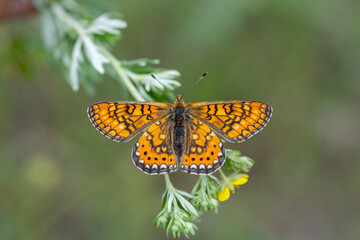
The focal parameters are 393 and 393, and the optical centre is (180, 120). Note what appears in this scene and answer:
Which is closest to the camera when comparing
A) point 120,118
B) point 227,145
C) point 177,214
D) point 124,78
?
point 177,214

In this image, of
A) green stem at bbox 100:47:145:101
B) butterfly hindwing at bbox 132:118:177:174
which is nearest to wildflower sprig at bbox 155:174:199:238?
butterfly hindwing at bbox 132:118:177:174

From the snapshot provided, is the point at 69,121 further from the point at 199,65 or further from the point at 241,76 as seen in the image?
the point at 241,76

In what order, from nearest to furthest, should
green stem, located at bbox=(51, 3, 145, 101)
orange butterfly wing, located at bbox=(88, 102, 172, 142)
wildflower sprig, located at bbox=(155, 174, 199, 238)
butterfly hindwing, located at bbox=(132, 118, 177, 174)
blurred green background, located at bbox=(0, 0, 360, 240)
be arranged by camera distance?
wildflower sprig, located at bbox=(155, 174, 199, 238)
butterfly hindwing, located at bbox=(132, 118, 177, 174)
orange butterfly wing, located at bbox=(88, 102, 172, 142)
green stem, located at bbox=(51, 3, 145, 101)
blurred green background, located at bbox=(0, 0, 360, 240)

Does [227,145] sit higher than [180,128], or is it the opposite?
[180,128]

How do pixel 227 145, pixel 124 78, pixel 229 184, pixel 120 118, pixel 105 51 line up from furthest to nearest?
pixel 227 145 → pixel 105 51 → pixel 124 78 → pixel 120 118 → pixel 229 184

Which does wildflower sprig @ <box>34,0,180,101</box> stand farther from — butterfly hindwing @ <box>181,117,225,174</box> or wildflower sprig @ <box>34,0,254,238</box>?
butterfly hindwing @ <box>181,117,225,174</box>

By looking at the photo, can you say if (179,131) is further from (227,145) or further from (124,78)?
(227,145)

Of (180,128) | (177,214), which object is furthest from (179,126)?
(177,214)
